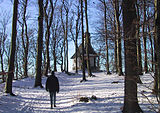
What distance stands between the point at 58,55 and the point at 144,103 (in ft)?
113

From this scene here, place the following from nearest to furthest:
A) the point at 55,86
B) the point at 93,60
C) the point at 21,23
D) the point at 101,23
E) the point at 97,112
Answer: the point at 97,112 → the point at 55,86 → the point at 21,23 → the point at 101,23 → the point at 93,60

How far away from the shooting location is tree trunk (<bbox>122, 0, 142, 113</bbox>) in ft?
18.5

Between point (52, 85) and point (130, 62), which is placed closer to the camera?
point (130, 62)

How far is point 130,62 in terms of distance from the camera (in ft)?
18.8

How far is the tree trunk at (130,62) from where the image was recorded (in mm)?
5652

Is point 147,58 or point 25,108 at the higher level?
point 147,58

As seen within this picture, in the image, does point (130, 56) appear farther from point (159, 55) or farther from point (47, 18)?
point (47, 18)

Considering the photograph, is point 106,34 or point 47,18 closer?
point 106,34

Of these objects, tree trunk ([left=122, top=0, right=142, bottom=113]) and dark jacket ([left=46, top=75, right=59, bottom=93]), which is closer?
tree trunk ([left=122, top=0, right=142, bottom=113])

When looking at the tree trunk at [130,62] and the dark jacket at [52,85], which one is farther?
the dark jacket at [52,85]

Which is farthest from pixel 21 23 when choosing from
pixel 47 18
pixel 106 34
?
pixel 106 34

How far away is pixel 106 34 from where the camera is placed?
6016 mm

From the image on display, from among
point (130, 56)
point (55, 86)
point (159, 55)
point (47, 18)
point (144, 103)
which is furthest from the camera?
point (47, 18)

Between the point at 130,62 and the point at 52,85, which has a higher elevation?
the point at 130,62
